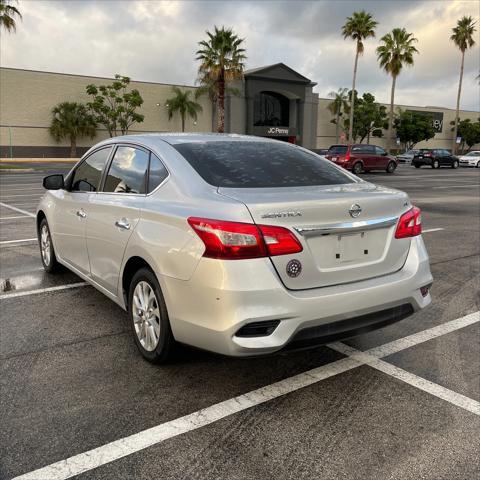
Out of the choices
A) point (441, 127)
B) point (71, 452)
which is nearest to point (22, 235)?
point (71, 452)

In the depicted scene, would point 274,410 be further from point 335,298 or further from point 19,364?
point 19,364

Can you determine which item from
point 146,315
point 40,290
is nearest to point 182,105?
point 40,290

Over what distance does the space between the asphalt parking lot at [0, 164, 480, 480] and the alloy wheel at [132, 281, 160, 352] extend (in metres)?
0.20

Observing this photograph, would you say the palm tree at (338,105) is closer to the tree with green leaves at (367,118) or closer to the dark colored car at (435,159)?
the tree with green leaves at (367,118)

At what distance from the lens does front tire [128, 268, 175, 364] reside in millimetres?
3287

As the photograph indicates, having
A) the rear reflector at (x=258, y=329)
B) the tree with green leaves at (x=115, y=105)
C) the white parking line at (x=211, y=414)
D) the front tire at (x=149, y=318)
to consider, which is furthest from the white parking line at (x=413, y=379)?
the tree with green leaves at (x=115, y=105)

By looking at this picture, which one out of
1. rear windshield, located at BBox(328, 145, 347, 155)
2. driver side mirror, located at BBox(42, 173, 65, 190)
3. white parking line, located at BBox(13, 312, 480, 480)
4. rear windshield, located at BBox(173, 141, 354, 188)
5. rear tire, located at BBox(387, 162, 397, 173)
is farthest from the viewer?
rear tire, located at BBox(387, 162, 397, 173)

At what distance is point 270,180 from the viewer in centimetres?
347

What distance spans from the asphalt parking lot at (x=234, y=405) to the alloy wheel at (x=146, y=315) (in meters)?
0.20

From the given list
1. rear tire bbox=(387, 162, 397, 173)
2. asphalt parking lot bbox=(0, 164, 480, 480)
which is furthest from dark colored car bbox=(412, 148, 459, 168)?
asphalt parking lot bbox=(0, 164, 480, 480)

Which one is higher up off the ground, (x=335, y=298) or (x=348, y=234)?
(x=348, y=234)

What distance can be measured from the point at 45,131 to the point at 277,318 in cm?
4765

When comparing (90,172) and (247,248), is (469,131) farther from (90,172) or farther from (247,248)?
(247,248)

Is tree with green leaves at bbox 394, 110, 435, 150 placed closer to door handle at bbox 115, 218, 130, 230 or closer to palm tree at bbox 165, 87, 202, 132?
palm tree at bbox 165, 87, 202, 132
